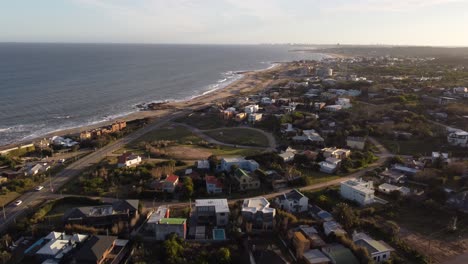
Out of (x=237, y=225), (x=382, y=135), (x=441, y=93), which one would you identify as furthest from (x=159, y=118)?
(x=441, y=93)

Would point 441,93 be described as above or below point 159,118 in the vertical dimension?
above

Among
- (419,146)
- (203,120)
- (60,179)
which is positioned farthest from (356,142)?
(60,179)

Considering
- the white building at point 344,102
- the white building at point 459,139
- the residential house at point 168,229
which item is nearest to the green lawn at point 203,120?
the white building at point 344,102

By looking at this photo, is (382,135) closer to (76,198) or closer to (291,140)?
(291,140)

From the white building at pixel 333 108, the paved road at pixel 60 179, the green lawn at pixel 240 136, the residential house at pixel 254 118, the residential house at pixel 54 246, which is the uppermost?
the white building at pixel 333 108

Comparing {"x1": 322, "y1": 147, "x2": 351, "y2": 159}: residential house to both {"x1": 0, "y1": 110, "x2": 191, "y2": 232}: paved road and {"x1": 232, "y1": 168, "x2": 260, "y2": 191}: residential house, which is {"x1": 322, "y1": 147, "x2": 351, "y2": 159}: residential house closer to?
{"x1": 232, "y1": 168, "x2": 260, "y2": 191}: residential house

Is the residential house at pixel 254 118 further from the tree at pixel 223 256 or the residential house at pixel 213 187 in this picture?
the tree at pixel 223 256
